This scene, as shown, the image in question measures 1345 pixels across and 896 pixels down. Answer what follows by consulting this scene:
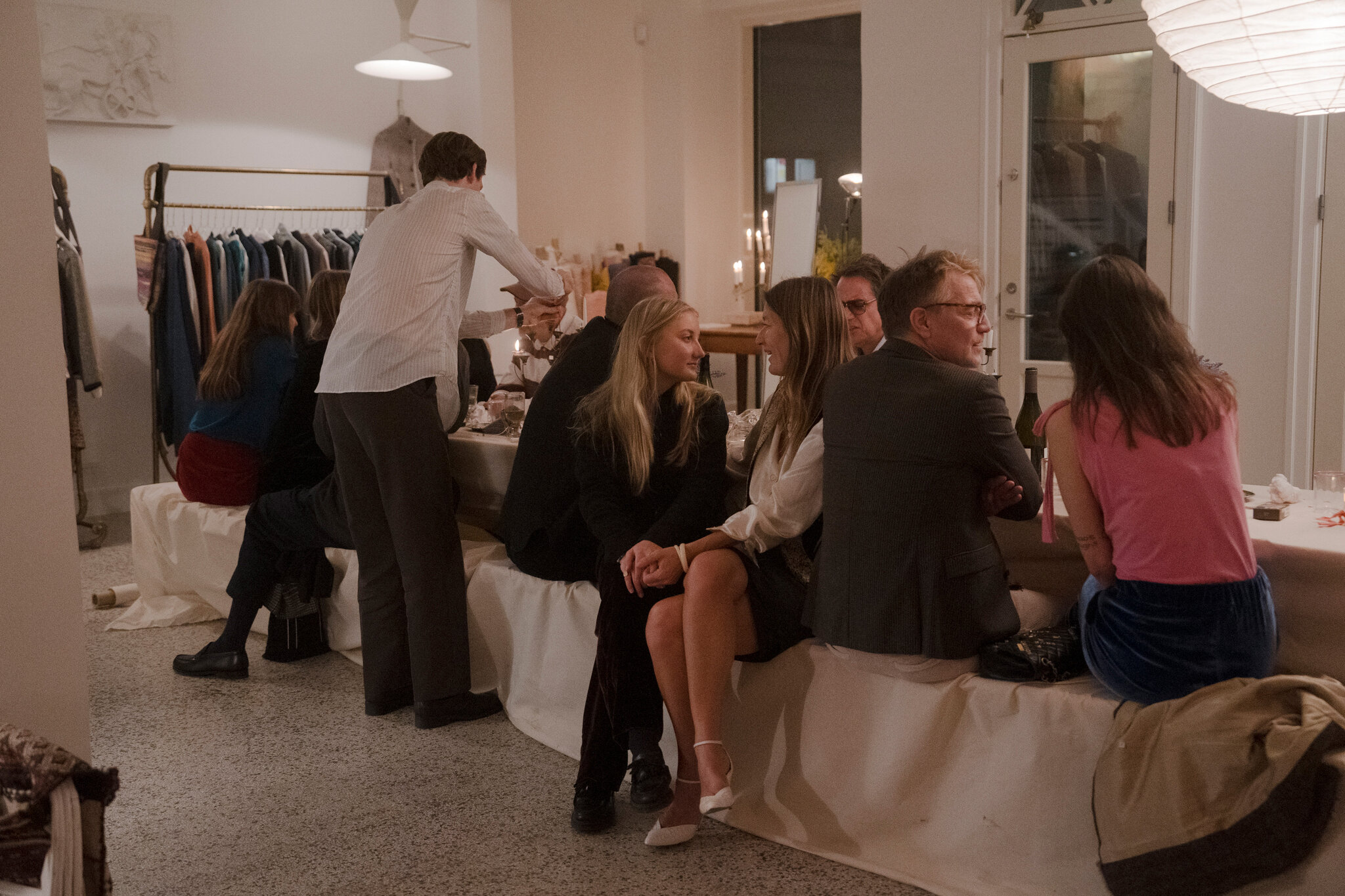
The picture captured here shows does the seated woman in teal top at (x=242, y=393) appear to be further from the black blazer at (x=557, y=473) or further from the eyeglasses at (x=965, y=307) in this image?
the eyeglasses at (x=965, y=307)

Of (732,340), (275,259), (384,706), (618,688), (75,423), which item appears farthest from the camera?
(732,340)

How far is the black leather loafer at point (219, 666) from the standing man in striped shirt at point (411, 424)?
0.53 m

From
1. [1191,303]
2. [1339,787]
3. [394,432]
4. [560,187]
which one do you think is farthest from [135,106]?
[1339,787]

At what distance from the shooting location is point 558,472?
290cm

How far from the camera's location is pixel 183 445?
12.8ft

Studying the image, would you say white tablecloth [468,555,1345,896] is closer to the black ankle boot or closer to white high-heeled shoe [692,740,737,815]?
white high-heeled shoe [692,740,737,815]

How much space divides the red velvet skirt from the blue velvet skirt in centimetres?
288

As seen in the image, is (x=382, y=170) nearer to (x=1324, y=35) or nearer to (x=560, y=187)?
(x=560, y=187)

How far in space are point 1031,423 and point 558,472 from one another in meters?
1.14

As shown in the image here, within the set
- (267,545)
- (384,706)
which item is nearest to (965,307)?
(384,706)

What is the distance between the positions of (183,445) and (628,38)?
4736 mm

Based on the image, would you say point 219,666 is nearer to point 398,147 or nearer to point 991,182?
point 991,182

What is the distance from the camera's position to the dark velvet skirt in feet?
8.01

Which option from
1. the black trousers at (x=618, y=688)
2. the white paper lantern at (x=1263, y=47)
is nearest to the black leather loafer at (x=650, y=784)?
the black trousers at (x=618, y=688)
